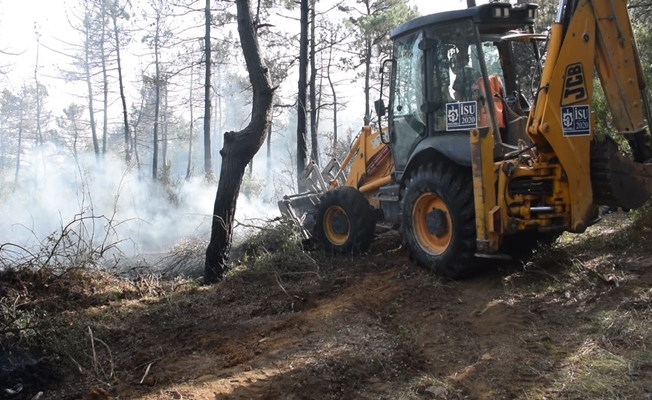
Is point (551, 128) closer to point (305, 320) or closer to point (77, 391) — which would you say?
point (305, 320)

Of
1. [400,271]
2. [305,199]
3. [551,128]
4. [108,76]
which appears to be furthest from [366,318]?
[108,76]

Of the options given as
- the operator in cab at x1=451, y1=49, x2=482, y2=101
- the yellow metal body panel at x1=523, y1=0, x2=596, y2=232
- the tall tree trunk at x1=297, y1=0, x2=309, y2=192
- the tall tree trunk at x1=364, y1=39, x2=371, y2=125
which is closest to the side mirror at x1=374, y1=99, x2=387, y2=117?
the operator in cab at x1=451, y1=49, x2=482, y2=101

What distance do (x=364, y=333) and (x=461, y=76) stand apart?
11.1 feet

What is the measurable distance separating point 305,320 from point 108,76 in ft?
117

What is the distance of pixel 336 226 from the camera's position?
862cm

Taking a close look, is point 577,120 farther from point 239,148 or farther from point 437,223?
point 239,148

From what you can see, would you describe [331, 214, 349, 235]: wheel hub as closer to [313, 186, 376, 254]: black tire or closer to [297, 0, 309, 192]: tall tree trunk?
[313, 186, 376, 254]: black tire

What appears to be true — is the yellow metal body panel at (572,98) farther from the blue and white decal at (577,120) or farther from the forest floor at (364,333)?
the forest floor at (364,333)

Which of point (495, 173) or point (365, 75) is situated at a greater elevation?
point (365, 75)

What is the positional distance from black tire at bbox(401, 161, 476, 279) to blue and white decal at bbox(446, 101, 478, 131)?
529mm

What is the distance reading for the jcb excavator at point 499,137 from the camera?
17.9 ft

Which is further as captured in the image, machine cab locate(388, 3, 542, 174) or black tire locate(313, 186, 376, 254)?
black tire locate(313, 186, 376, 254)

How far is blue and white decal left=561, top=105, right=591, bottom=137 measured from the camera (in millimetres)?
5535

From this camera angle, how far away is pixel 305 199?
1034 cm
